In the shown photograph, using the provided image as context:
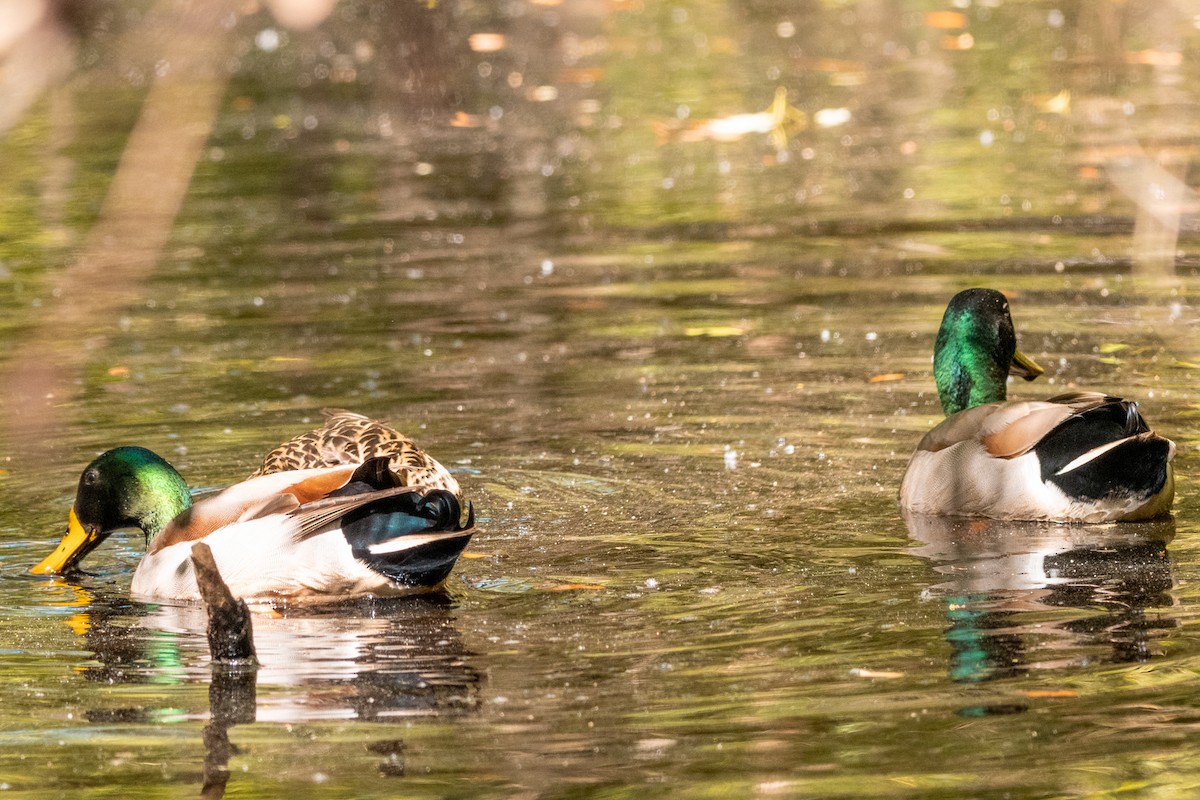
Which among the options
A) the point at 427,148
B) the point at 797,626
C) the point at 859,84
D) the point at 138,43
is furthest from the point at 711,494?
the point at 859,84

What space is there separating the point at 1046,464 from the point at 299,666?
292 centimetres

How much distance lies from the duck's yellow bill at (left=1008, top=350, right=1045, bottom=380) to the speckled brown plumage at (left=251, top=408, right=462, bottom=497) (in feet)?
8.61

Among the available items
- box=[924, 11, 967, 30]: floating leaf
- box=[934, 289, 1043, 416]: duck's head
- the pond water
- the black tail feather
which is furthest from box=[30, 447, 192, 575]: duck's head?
box=[924, 11, 967, 30]: floating leaf

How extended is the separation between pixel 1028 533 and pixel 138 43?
483 centimetres

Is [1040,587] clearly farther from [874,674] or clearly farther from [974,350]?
[974,350]

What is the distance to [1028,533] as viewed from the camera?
717 centimetres

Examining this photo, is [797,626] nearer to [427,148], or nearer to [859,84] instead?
[427,148]

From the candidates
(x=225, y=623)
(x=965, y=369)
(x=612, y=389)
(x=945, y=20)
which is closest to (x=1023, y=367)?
(x=965, y=369)

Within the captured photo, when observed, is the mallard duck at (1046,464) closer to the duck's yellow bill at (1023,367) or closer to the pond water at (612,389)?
the pond water at (612,389)

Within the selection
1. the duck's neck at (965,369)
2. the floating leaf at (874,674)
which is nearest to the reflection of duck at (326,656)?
the floating leaf at (874,674)

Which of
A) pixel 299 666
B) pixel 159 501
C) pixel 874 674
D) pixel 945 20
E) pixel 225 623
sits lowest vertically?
pixel 874 674

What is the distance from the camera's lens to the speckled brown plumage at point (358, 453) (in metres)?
7.20

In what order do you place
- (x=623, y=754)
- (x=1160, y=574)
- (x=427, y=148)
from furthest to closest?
1. (x=427, y=148)
2. (x=1160, y=574)
3. (x=623, y=754)

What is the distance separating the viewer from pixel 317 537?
262 inches
